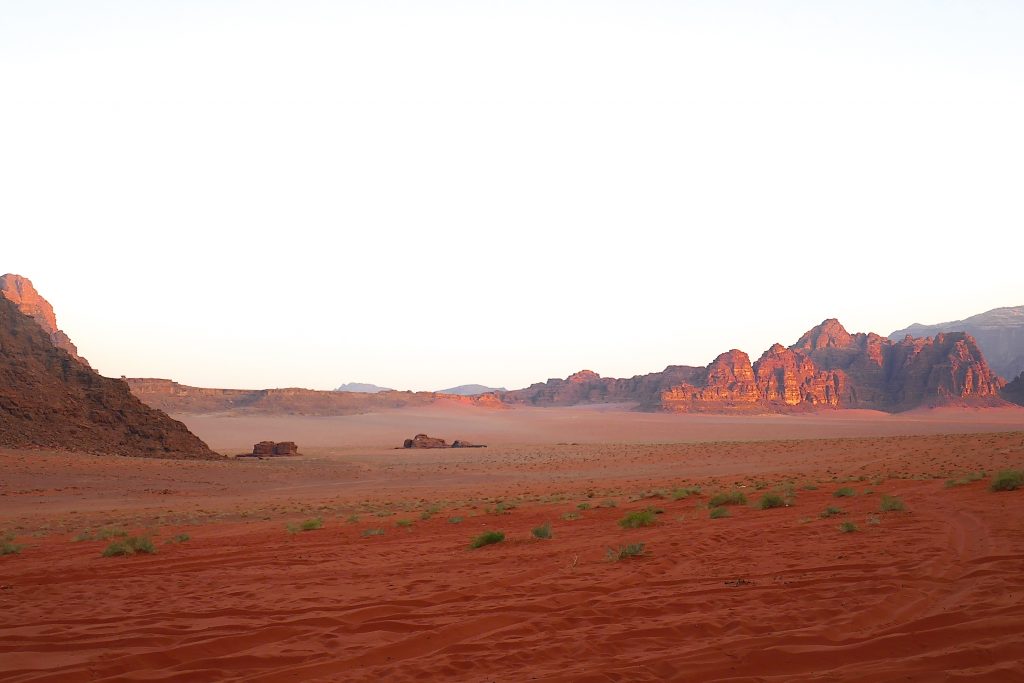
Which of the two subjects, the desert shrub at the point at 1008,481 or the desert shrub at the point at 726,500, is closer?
the desert shrub at the point at 1008,481

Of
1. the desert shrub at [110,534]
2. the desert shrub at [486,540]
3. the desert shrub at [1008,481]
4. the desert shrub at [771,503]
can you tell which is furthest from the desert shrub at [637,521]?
the desert shrub at [110,534]

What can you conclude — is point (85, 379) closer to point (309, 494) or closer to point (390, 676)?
point (309, 494)

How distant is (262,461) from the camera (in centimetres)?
5119

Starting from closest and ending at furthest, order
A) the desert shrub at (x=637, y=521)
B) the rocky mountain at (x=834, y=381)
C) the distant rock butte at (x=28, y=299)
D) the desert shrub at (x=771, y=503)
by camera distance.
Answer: the desert shrub at (x=637, y=521), the desert shrub at (x=771, y=503), the distant rock butte at (x=28, y=299), the rocky mountain at (x=834, y=381)

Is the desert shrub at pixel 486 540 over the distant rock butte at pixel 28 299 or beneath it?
beneath

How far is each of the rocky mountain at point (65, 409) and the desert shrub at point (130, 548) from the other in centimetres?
3218

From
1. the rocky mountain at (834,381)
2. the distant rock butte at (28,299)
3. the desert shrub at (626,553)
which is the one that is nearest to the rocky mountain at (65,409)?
the desert shrub at (626,553)

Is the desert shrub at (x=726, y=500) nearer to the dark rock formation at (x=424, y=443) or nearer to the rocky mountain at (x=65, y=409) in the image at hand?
the rocky mountain at (x=65, y=409)

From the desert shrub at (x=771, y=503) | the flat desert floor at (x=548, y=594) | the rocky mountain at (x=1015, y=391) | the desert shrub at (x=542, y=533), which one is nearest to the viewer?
the flat desert floor at (x=548, y=594)

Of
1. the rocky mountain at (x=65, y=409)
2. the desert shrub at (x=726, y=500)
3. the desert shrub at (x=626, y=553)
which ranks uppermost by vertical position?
the rocky mountain at (x=65, y=409)

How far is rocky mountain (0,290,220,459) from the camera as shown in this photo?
4128 cm

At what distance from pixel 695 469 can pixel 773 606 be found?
104 ft

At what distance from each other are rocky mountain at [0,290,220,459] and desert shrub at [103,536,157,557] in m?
32.2

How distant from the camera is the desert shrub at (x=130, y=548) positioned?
12.5 meters
